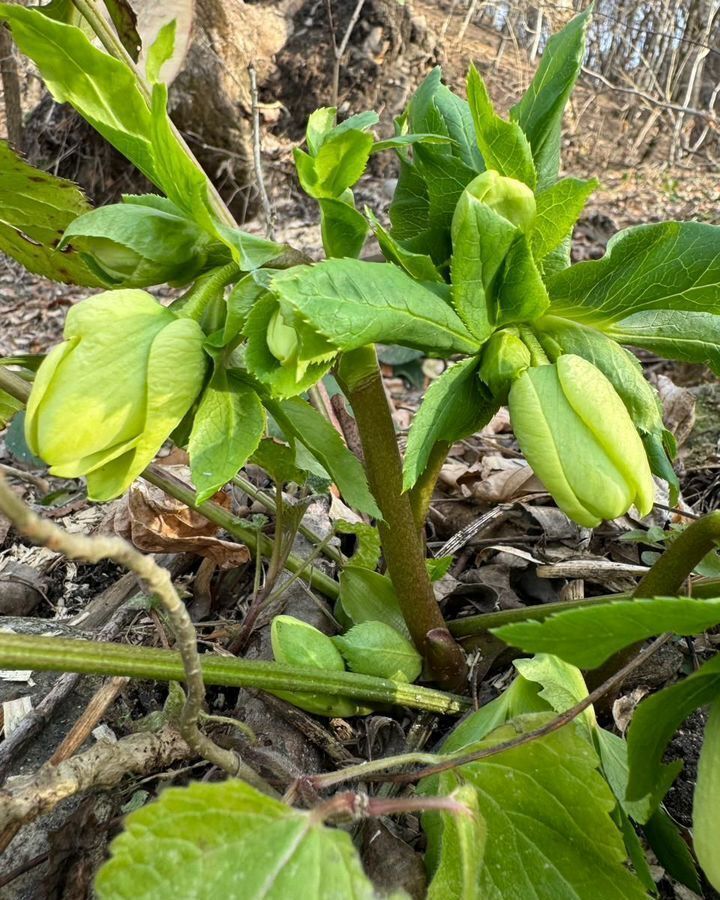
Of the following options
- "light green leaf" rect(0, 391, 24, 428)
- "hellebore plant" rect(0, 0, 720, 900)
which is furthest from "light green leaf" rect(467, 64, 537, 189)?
"light green leaf" rect(0, 391, 24, 428)

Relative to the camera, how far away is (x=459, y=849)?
60cm

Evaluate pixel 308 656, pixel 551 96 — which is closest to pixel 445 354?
pixel 551 96

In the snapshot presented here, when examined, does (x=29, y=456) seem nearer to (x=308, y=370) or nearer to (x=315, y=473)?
(x=315, y=473)

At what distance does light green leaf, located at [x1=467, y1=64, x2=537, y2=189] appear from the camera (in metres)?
0.66

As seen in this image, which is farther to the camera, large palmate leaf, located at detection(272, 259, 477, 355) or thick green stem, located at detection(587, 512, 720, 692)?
thick green stem, located at detection(587, 512, 720, 692)

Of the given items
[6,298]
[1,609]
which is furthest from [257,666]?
[6,298]

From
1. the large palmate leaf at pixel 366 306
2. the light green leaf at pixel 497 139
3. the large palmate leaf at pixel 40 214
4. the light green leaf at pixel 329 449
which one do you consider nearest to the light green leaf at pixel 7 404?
the large palmate leaf at pixel 40 214

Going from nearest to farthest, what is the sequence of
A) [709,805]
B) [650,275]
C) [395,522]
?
1. [709,805]
2. [650,275]
3. [395,522]

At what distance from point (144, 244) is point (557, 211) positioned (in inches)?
13.9

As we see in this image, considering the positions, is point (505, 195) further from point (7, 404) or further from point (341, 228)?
point (7, 404)

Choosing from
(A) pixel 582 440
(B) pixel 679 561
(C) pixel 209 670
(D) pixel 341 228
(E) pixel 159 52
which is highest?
(E) pixel 159 52

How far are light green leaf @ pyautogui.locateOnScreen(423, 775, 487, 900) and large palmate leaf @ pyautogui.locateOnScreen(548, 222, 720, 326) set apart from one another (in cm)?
42

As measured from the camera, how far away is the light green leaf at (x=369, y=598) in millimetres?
979

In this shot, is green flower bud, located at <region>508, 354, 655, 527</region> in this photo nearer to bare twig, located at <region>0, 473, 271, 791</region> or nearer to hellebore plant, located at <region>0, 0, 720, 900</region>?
hellebore plant, located at <region>0, 0, 720, 900</region>
